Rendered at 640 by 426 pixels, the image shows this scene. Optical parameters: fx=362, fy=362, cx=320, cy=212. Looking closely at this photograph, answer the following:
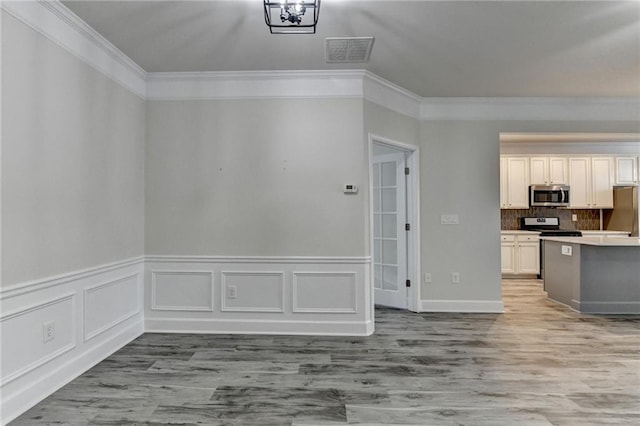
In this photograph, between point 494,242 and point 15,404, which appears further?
point 494,242

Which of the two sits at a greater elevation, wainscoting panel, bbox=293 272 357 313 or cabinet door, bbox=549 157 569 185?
cabinet door, bbox=549 157 569 185

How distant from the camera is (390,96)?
163 inches

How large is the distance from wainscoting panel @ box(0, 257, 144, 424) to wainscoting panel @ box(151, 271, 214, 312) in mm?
293

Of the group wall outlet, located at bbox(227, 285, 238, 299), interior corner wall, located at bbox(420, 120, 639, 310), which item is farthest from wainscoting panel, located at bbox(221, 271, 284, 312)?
interior corner wall, located at bbox(420, 120, 639, 310)

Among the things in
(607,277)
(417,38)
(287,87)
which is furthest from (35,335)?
(607,277)

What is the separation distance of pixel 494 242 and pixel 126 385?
419 cm

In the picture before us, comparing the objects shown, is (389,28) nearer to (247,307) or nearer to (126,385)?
(247,307)

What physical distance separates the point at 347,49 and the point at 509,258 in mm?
5429

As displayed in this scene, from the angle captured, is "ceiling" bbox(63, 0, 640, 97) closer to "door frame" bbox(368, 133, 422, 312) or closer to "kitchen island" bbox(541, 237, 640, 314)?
"door frame" bbox(368, 133, 422, 312)

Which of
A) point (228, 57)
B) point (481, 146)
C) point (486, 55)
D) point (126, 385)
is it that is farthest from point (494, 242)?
point (126, 385)

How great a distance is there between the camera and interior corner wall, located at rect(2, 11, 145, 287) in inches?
85.1

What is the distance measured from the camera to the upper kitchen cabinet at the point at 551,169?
6.88 meters

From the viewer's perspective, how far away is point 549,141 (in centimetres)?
663

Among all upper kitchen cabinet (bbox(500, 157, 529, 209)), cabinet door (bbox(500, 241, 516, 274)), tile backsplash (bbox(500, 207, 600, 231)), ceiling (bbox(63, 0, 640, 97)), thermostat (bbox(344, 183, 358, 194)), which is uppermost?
ceiling (bbox(63, 0, 640, 97))
